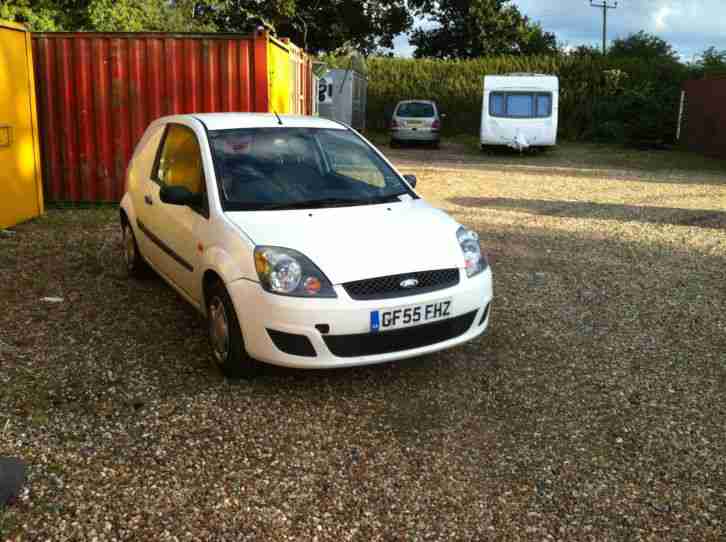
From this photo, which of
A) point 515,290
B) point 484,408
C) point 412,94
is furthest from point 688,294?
point 412,94

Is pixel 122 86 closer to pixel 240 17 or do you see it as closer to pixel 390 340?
pixel 390 340

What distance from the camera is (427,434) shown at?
13.5 ft

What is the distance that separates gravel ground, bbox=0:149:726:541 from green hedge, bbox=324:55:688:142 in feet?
72.7

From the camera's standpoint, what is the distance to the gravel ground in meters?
3.32

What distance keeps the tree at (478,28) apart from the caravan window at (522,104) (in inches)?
1105

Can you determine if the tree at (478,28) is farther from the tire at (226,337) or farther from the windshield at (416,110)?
the tire at (226,337)

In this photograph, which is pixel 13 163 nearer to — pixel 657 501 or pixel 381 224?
pixel 381 224

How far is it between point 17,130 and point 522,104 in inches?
610

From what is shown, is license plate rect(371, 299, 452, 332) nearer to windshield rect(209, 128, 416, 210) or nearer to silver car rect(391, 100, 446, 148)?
windshield rect(209, 128, 416, 210)

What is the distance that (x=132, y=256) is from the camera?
702 cm

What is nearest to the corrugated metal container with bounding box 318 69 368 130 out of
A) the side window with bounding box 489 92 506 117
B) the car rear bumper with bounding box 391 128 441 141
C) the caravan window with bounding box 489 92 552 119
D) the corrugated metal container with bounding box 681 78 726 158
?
the car rear bumper with bounding box 391 128 441 141

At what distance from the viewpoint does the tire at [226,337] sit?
4.50 meters

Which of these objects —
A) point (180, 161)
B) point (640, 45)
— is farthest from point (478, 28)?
point (180, 161)

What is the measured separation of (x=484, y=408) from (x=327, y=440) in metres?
1.00
